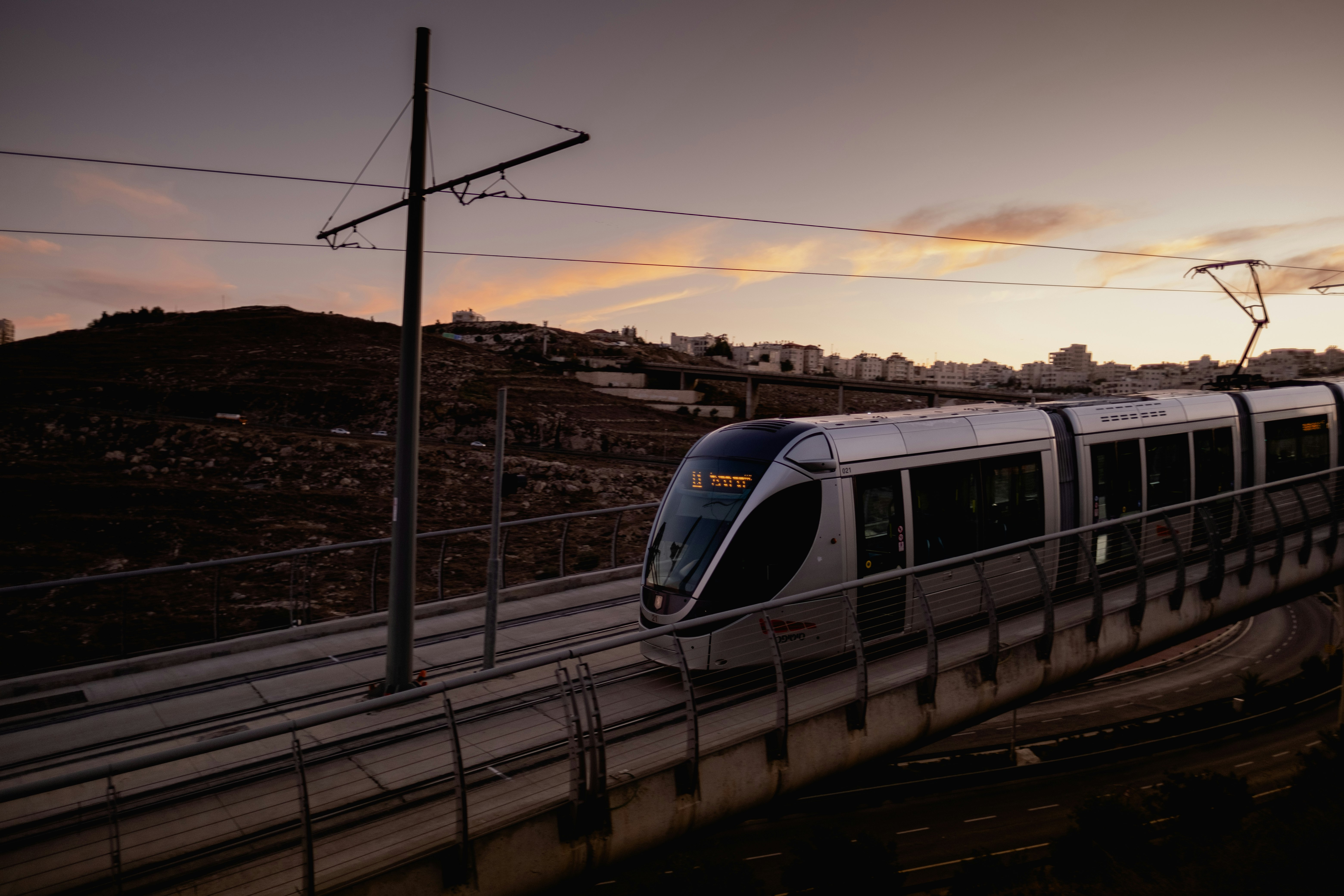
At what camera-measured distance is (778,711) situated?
7.45m

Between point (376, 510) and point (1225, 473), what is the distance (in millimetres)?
24150

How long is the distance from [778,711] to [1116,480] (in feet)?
28.3

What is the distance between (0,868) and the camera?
14.9ft

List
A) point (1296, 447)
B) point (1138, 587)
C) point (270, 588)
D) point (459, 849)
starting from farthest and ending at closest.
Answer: point (270, 588), point (1296, 447), point (1138, 587), point (459, 849)

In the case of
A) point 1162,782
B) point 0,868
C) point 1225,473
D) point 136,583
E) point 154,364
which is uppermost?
point 154,364

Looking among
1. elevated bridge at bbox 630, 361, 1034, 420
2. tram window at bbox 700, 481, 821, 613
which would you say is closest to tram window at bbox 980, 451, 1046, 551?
tram window at bbox 700, 481, 821, 613

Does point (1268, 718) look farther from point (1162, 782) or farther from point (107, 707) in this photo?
point (107, 707)

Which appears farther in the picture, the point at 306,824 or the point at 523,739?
the point at 523,739

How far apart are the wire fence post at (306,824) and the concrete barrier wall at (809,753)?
267 mm

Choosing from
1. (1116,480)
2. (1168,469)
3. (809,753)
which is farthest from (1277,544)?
(809,753)

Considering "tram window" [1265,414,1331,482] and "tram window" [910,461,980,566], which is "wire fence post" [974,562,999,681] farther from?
"tram window" [1265,414,1331,482]

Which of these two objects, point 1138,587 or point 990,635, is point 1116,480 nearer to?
point 1138,587

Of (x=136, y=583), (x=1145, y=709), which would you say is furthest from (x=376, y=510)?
(x=1145, y=709)

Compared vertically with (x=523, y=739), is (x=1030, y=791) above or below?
below
